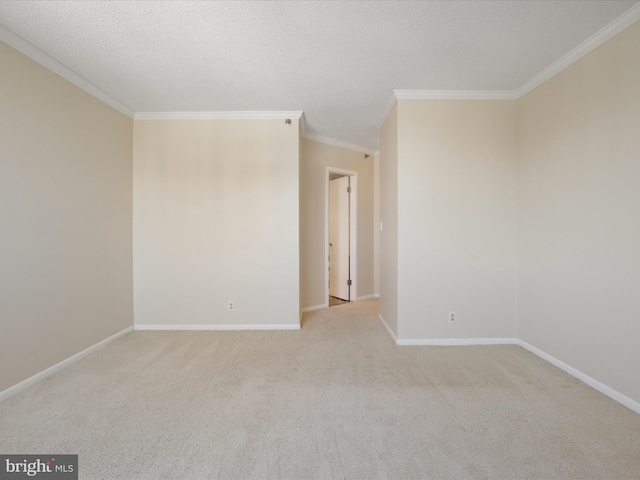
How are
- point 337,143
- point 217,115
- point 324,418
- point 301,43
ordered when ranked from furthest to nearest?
point 337,143 → point 217,115 → point 301,43 → point 324,418

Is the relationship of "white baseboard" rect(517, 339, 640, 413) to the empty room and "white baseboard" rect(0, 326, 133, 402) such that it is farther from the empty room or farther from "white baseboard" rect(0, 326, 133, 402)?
"white baseboard" rect(0, 326, 133, 402)

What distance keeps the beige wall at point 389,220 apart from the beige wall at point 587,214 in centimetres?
126

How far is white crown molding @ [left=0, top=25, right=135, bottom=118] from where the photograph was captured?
1.98 meters

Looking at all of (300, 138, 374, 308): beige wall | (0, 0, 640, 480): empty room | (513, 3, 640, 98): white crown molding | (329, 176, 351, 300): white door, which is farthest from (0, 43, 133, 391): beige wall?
(513, 3, 640, 98): white crown molding

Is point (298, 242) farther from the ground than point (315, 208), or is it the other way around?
point (315, 208)

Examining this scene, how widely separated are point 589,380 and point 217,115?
4.37 meters

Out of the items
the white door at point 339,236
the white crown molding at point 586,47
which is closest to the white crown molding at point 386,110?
the white crown molding at point 586,47

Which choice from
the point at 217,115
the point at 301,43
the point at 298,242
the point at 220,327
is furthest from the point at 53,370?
the point at 301,43

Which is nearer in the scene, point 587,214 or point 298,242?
point 587,214

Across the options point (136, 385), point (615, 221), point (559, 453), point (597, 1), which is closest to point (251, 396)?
point (136, 385)

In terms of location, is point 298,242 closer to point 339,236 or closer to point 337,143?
point 339,236

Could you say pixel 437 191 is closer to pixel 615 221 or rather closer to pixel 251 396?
pixel 615 221

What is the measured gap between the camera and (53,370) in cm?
228

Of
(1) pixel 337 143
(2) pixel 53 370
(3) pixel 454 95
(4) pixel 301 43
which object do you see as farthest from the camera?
(1) pixel 337 143
